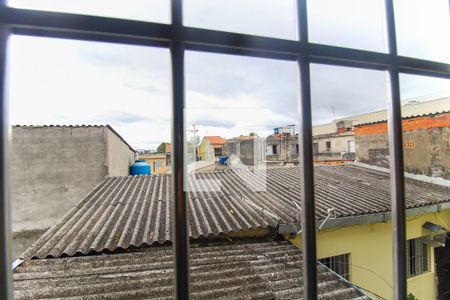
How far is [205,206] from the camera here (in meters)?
3.52

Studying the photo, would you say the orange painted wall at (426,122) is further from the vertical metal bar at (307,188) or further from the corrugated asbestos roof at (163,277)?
the vertical metal bar at (307,188)

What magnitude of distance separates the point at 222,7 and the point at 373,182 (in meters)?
5.57

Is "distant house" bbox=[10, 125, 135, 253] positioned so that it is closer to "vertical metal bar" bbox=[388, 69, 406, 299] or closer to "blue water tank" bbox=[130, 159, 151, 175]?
"blue water tank" bbox=[130, 159, 151, 175]

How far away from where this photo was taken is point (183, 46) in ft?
1.32

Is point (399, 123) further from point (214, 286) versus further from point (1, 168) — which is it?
point (214, 286)

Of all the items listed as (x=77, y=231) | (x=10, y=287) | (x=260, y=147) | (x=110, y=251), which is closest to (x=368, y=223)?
(x=110, y=251)

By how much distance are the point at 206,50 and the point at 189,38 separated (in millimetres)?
35

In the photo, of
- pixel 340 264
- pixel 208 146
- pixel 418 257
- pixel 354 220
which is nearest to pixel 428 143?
pixel 418 257

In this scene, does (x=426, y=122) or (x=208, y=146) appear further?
(x=208, y=146)

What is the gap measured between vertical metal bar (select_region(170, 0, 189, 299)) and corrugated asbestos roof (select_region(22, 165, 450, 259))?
5.26ft

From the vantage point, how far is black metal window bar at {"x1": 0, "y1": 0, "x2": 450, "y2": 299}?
1.07 ft

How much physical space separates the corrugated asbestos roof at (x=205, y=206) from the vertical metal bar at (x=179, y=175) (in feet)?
5.26

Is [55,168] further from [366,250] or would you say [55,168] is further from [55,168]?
[366,250]

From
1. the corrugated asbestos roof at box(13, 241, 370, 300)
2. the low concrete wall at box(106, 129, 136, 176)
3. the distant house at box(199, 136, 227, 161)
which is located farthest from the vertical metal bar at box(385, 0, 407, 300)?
the low concrete wall at box(106, 129, 136, 176)
